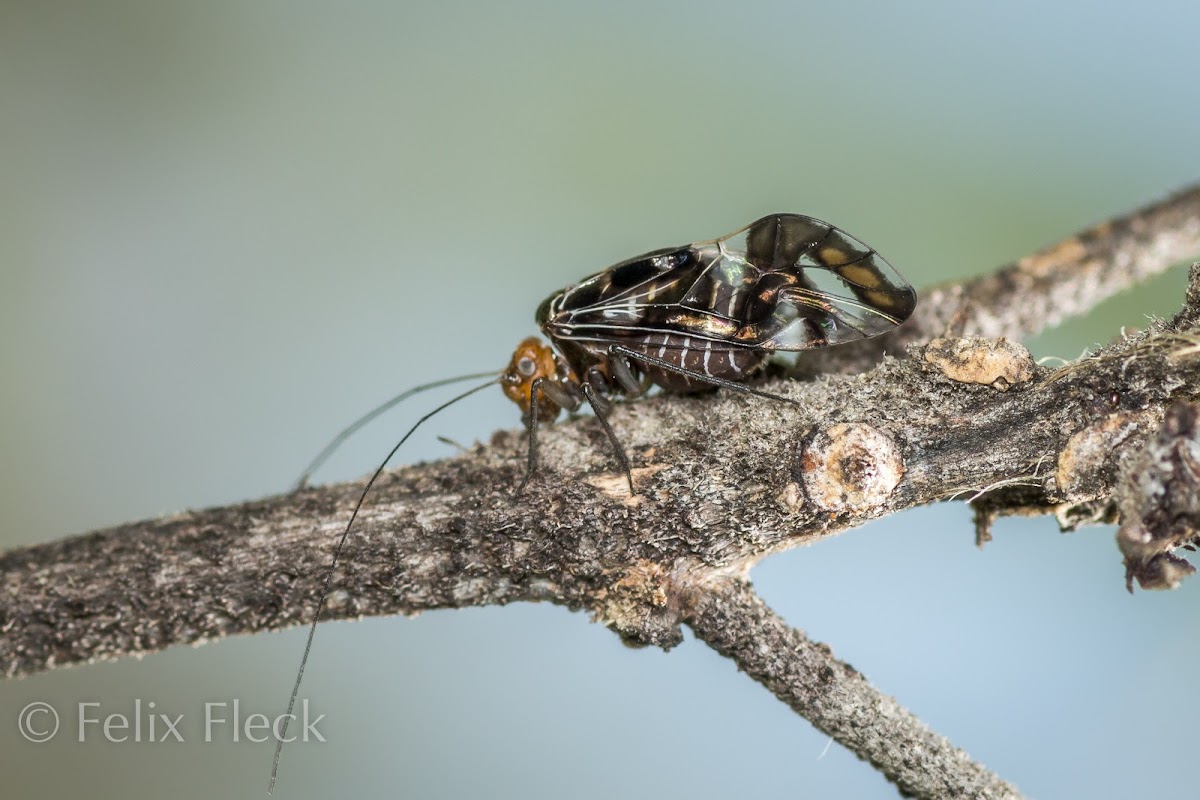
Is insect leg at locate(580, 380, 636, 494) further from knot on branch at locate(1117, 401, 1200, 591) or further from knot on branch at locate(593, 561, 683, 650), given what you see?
knot on branch at locate(1117, 401, 1200, 591)

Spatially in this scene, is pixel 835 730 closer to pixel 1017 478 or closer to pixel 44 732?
pixel 1017 478

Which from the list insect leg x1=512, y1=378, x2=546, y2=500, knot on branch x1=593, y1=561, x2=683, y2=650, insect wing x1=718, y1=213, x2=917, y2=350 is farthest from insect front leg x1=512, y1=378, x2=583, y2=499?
insect wing x1=718, y1=213, x2=917, y2=350

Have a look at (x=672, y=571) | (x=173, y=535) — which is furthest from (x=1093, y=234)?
(x=173, y=535)

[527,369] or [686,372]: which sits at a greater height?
[527,369]

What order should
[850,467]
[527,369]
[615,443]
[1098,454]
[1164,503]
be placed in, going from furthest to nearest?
1. [527,369]
2. [615,443]
3. [850,467]
4. [1098,454]
5. [1164,503]

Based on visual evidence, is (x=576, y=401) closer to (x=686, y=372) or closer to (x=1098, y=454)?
(x=686, y=372)

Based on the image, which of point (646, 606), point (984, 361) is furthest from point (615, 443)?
point (984, 361)
